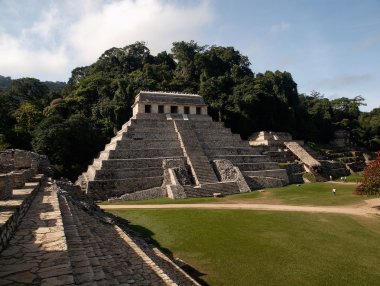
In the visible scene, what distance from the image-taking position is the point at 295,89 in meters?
61.0

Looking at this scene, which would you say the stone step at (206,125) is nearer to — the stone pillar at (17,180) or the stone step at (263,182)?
the stone step at (263,182)

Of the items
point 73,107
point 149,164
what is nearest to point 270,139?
point 149,164

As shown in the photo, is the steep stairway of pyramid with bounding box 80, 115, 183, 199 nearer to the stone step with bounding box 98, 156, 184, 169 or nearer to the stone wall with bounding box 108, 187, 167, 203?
the stone step with bounding box 98, 156, 184, 169

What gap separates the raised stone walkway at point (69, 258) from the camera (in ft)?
17.1

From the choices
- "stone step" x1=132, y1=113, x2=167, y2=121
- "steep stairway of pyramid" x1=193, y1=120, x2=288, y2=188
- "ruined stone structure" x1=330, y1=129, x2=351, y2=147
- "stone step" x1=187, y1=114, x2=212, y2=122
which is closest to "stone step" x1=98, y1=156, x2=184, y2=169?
"steep stairway of pyramid" x1=193, y1=120, x2=288, y2=188

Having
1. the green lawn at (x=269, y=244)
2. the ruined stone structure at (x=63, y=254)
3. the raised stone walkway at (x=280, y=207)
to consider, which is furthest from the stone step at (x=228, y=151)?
the ruined stone structure at (x=63, y=254)

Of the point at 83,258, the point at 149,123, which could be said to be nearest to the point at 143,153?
the point at 149,123

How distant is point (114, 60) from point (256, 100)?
30.9 m

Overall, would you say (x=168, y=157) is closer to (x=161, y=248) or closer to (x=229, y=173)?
(x=229, y=173)

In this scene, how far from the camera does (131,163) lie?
28422mm

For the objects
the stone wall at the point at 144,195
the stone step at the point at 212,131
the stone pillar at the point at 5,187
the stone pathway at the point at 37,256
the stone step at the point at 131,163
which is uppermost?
the stone step at the point at 212,131

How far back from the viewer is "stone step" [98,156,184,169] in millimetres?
27516

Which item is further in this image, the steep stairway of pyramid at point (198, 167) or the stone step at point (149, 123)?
the stone step at point (149, 123)

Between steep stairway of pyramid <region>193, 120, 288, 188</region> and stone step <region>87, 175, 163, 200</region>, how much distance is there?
7.24 meters
